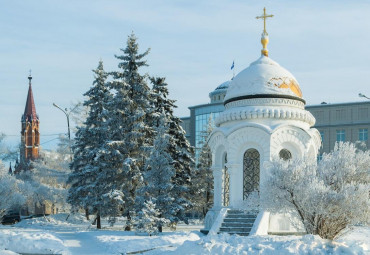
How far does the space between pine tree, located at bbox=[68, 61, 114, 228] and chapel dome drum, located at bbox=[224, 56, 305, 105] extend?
328 inches

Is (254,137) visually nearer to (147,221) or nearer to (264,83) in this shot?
(264,83)

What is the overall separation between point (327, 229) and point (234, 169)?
6.37 metres

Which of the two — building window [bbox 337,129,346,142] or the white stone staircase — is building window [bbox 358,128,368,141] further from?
the white stone staircase

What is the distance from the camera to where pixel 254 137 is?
23.8 m

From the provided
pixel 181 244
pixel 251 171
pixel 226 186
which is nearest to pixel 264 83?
pixel 251 171

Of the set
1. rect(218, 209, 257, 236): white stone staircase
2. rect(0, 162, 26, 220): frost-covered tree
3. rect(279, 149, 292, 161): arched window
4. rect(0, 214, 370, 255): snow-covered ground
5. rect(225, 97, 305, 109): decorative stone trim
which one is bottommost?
rect(0, 214, 370, 255): snow-covered ground

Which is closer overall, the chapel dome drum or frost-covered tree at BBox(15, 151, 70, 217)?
the chapel dome drum

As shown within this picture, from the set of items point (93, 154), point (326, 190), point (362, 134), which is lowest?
point (326, 190)

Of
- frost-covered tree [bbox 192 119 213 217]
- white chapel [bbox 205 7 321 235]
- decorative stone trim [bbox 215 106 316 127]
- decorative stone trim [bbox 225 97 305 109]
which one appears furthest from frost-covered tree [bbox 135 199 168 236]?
frost-covered tree [bbox 192 119 213 217]

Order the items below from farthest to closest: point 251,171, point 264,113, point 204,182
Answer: point 204,182
point 251,171
point 264,113

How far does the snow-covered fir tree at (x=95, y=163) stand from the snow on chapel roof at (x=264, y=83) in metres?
8.01

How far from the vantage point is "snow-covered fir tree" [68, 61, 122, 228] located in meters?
30.1

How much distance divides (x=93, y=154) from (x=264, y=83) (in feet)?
38.3

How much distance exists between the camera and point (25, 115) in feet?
291
